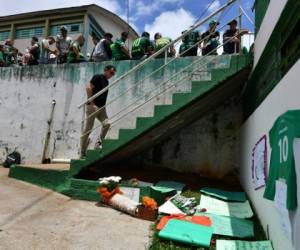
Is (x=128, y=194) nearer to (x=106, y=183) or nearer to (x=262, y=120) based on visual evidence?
(x=106, y=183)

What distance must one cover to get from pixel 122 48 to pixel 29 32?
8994 mm

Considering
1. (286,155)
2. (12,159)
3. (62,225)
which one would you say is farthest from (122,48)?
(286,155)

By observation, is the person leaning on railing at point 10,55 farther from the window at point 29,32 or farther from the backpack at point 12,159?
the window at point 29,32

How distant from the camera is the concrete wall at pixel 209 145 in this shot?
8.52 meters

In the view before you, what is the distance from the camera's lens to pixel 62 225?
Answer: 16.7 feet

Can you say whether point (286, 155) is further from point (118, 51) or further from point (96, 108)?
point (118, 51)

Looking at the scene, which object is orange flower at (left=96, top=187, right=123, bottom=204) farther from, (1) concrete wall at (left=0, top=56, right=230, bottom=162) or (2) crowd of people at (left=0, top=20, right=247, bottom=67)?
(2) crowd of people at (left=0, top=20, right=247, bottom=67)

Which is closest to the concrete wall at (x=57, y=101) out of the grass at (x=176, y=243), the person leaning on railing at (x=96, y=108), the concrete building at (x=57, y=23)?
the person leaning on railing at (x=96, y=108)

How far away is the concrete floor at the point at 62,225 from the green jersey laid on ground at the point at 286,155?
193 cm

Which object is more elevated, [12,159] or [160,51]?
[160,51]

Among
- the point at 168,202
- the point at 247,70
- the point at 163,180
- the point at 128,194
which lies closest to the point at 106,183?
the point at 128,194

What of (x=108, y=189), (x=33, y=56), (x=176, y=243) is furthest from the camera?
(x=33, y=56)

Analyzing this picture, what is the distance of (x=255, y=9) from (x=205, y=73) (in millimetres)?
1855

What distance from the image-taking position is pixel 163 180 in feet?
25.3
